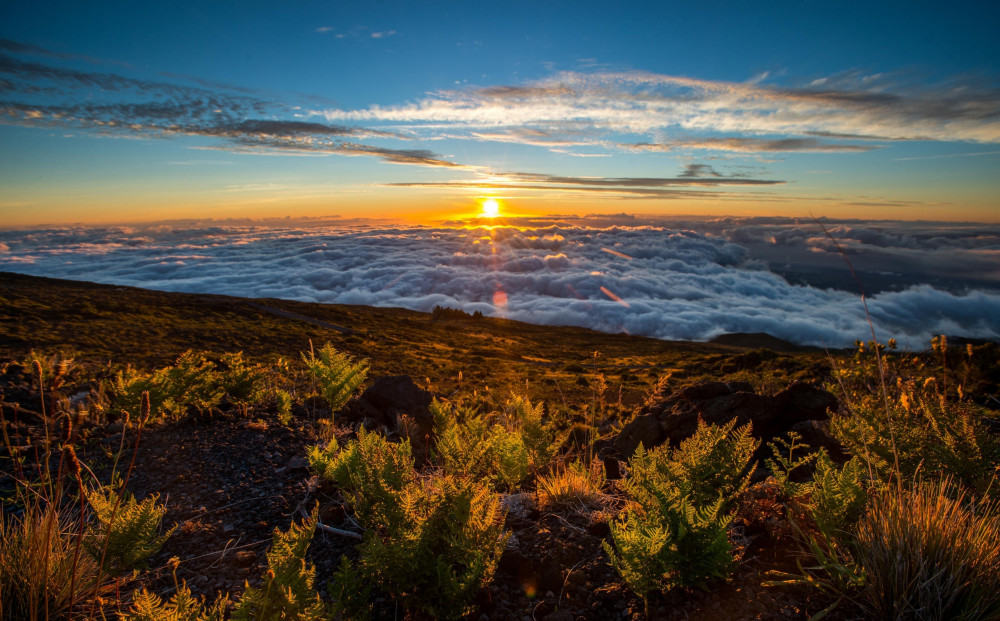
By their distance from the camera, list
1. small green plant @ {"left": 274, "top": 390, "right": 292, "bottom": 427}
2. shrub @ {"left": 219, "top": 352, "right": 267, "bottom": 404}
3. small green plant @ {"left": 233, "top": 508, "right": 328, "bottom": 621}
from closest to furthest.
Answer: small green plant @ {"left": 233, "top": 508, "right": 328, "bottom": 621}, small green plant @ {"left": 274, "top": 390, "right": 292, "bottom": 427}, shrub @ {"left": 219, "top": 352, "right": 267, "bottom": 404}

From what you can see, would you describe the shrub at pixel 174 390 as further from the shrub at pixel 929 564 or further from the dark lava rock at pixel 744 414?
the shrub at pixel 929 564

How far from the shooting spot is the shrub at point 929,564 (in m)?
1.64

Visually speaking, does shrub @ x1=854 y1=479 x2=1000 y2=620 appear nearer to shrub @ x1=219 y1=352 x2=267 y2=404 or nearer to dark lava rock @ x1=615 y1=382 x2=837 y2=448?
dark lava rock @ x1=615 y1=382 x2=837 y2=448

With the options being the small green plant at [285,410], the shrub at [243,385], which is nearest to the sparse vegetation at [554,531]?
the small green plant at [285,410]

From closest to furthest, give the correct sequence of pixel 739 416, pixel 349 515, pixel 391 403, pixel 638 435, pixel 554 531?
pixel 554 531, pixel 349 515, pixel 739 416, pixel 638 435, pixel 391 403

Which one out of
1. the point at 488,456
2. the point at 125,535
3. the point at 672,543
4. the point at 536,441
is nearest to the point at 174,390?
the point at 125,535

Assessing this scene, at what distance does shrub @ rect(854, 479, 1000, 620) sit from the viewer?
164 cm

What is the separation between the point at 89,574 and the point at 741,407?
171 inches

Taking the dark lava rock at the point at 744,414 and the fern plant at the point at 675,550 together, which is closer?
the fern plant at the point at 675,550

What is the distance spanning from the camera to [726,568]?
1893 mm

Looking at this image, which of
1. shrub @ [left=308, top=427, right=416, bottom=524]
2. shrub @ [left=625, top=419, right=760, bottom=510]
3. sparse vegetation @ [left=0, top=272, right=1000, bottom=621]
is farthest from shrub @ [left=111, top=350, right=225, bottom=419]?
shrub @ [left=625, top=419, right=760, bottom=510]

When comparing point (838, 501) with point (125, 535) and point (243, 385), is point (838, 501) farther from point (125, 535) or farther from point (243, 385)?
point (243, 385)

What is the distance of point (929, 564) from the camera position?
68.9 inches

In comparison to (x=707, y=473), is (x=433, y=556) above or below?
below
